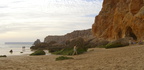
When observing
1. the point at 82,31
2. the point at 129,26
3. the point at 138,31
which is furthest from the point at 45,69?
the point at 82,31

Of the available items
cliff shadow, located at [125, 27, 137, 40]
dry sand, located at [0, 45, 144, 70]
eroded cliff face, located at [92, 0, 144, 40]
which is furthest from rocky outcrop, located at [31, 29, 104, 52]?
dry sand, located at [0, 45, 144, 70]

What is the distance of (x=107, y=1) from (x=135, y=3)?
20.2m

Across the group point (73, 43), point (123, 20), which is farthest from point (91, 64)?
point (123, 20)

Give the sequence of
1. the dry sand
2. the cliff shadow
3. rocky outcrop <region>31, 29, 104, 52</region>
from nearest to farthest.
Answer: the dry sand, rocky outcrop <region>31, 29, 104, 52</region>, the cliff shadow

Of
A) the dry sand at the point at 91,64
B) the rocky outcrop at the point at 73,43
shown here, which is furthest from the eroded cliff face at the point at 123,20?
the dry sand at the point at 91,64

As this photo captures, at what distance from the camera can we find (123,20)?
1534 inches

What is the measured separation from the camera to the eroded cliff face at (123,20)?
3398 cm

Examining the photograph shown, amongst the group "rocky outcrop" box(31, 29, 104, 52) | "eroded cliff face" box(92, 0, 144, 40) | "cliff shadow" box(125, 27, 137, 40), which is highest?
"eroded cliff face" box(92, 0, 144, 40)

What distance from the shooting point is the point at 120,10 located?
41.5 m

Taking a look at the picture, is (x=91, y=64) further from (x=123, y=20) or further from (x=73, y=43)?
(x=123, y=20)

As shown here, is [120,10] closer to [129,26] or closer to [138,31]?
[129,26]

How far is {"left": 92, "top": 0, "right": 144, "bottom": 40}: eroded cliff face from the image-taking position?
33984mm

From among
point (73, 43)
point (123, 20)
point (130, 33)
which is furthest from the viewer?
point (130, 33)

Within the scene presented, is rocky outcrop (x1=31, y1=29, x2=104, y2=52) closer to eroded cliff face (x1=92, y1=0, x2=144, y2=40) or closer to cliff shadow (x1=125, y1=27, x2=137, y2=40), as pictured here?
eroded cliff face (x1=92, y1=0, x2=144, y2=40)
